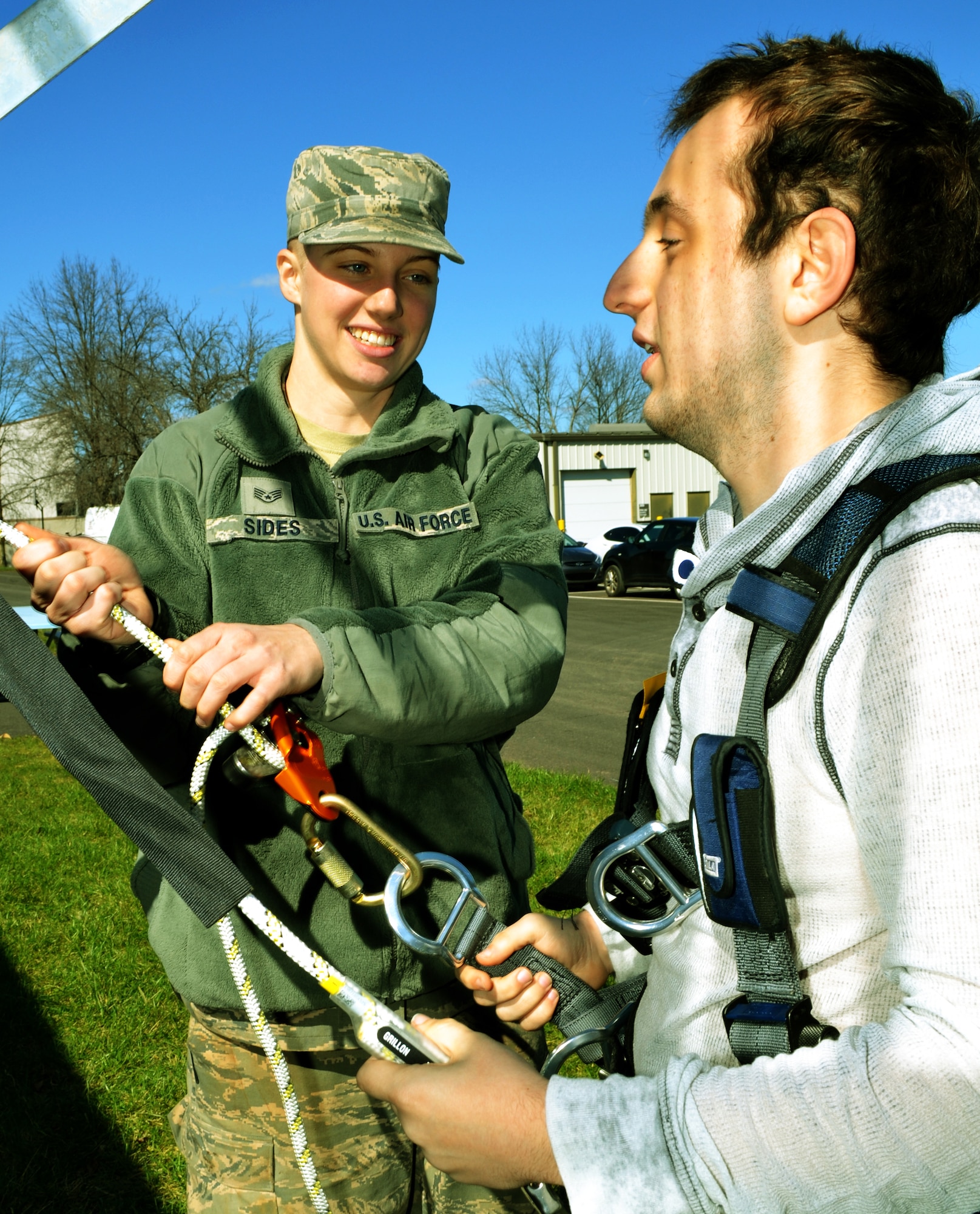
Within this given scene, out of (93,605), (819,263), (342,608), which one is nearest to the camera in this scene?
(819,263)

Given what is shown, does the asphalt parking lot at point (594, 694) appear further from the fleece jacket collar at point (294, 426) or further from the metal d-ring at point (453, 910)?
the metal d-ring at point (453, 910)

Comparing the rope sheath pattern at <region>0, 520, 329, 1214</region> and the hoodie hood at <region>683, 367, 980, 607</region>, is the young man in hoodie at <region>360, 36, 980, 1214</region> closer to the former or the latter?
the hoodie hood at <region>683, 367, 980, 607</region>

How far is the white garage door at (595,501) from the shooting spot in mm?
37438

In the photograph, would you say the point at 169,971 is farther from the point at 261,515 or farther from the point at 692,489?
the point at 692,489

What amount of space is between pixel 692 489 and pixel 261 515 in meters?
39.6

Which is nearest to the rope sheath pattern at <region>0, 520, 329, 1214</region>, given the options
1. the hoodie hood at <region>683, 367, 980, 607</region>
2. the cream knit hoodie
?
the cream knit hoodie

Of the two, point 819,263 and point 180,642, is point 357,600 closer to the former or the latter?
point 180,642

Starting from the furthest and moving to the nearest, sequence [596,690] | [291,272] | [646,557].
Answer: [646,557], [596,690], [291,272]

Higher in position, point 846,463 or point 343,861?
point 846,463

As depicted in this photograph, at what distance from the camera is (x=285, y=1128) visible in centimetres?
216

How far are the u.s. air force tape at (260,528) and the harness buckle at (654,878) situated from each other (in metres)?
1.02

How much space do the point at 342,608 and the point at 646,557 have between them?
20914mm

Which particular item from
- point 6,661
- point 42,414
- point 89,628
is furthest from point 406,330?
point 42,414

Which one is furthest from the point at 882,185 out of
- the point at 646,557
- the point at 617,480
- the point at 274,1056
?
the point at 617,480
